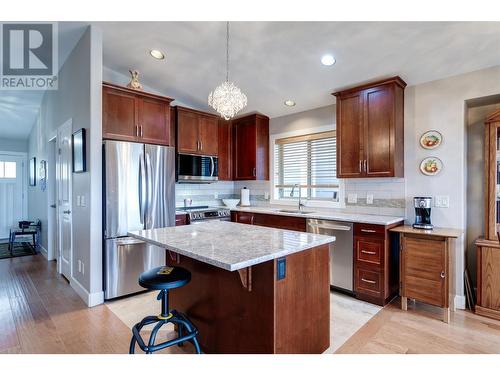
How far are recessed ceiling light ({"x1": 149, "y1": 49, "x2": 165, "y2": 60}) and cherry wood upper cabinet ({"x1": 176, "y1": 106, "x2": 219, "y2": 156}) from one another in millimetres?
813

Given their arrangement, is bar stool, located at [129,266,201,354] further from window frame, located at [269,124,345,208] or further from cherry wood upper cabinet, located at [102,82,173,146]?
window frame, located at [269,124,345,208]

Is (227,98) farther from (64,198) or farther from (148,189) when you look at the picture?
(64,198)

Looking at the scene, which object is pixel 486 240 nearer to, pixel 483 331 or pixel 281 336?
pixel 483 331

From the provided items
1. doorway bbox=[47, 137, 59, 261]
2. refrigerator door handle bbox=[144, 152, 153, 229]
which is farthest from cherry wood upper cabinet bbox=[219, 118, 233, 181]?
doorway bbox=[47, 137, 59, 261]

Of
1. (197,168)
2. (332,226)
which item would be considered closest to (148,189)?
(197,168)

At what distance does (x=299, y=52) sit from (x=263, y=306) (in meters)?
2.69

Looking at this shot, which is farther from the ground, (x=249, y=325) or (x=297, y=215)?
(x=297, y=215)

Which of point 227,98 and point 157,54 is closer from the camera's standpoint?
point 227,98

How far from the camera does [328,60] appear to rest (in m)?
3.14

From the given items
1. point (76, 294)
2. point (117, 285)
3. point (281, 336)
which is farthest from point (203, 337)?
point (76, 294)

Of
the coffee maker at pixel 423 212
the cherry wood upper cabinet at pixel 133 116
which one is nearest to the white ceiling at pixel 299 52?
the cherry wood upper cabinet at pixel 133 116

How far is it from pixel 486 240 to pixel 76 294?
4.48 metres
